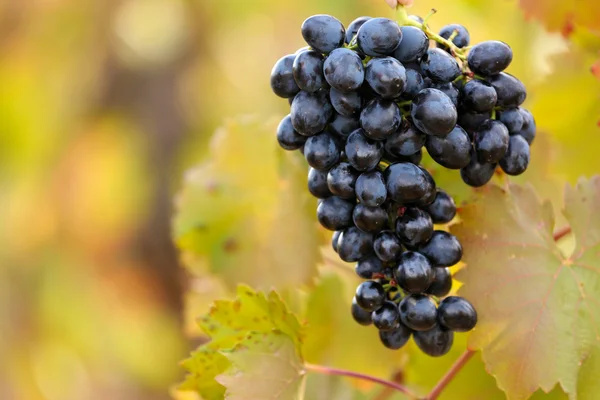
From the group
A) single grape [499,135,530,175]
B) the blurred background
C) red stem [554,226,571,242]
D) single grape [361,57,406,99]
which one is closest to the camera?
single grape [361,57,406,99]

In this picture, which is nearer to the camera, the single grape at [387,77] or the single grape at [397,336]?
the single grape at [387,77]

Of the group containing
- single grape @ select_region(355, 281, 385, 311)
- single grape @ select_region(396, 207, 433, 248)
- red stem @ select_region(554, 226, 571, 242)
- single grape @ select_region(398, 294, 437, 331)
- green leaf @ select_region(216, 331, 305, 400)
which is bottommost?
green leaf @ select_region(216, 331, 305, 400)

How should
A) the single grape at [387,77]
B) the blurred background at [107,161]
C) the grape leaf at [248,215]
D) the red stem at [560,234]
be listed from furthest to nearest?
the blurred background at [107,161] < the grape leaf at [248,215] < the red stem at [560,234] < the single grape at [387,77]

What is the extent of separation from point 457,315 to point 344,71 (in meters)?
0.31

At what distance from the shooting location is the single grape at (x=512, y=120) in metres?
0.79

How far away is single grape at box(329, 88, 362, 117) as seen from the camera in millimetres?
723

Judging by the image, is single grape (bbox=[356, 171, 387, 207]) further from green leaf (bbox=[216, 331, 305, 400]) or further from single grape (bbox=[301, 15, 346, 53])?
green leaf (bbox=[216, 331, 305, 400])

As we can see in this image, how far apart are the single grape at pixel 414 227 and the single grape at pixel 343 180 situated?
65 millimetres

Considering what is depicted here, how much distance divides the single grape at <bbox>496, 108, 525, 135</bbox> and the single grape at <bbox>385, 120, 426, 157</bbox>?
124 millimetres

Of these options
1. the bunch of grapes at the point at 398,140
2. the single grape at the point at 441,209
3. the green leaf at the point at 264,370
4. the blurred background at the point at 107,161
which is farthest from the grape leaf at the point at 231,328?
the blurred background at the point at 107,161

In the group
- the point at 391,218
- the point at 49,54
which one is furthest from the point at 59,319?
the point at 391,218

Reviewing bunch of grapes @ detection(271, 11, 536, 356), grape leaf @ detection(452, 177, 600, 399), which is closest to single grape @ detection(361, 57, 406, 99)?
bunch of grapes @ detection(271, 11, 536, 356)

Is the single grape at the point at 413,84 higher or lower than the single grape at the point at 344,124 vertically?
higher

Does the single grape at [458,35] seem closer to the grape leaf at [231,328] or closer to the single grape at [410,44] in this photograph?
the single grape at [410,44]
